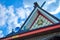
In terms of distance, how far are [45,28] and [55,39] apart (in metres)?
1.11

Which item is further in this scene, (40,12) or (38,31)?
(40,12)

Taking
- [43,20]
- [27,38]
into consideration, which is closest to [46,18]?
[43,20]

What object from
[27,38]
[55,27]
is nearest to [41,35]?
[27,38]

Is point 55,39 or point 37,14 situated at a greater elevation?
point 37,14

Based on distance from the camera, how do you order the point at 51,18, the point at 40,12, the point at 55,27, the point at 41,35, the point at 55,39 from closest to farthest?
1. the point at 55,27
2. the point at 55,39
3. the point at 41,35
4. the point at 51,18
5. the point at 40,12

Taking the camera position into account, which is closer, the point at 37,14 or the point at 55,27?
the point at 55,27

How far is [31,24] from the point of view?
50.3 ft

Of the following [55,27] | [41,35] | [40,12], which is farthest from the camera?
[40,12]

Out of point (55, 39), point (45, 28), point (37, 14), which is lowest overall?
point (55, 39)

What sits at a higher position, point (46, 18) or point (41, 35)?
point (46, 18)

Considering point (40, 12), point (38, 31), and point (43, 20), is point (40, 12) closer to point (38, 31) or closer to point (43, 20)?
point (43, 20)

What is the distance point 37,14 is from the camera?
50.4 ft

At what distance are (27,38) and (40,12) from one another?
298 centimetres

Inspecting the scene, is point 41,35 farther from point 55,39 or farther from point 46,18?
point 46,18
